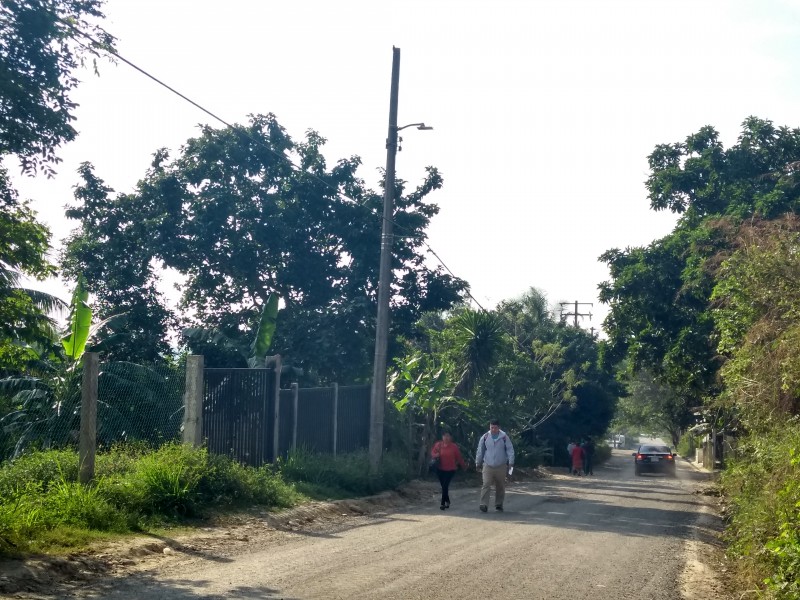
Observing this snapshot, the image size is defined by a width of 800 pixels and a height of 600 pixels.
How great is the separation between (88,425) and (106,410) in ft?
6.73

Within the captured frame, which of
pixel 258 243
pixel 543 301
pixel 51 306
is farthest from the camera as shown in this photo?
pixel 543 301

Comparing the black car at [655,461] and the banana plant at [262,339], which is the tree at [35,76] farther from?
the black car at [655,461]

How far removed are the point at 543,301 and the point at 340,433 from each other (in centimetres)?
3233

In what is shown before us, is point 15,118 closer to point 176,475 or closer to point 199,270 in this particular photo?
point 176,475

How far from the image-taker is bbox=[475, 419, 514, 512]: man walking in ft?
53.0

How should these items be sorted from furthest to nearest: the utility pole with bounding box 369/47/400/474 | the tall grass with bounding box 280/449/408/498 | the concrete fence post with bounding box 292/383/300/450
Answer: the utility pole with bounding box 369/47/400/474, the concrete fence post with bounding box 292/383/300/450, the tall grass with bounding box 280/449/408/498

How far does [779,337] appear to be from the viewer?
12.8 m

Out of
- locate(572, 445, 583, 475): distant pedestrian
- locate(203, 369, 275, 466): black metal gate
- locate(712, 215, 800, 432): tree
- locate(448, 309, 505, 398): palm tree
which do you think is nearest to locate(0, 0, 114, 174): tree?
locate(203, 369, 275, 466): black metal gate

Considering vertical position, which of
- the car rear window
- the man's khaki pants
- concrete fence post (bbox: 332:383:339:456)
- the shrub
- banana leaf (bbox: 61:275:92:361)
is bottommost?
the car rear window

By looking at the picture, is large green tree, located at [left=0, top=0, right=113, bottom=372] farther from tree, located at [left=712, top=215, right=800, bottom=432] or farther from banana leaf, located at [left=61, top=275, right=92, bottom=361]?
tree, located at [left=712, top=215, right=800, bottom=432]

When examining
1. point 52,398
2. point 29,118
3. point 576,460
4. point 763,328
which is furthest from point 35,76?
point 576,460

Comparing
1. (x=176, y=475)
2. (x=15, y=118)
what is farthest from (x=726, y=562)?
(x=15, y=118)

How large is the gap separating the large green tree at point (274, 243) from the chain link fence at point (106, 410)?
30.7 feet

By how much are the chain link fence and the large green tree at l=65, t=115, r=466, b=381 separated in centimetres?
937
